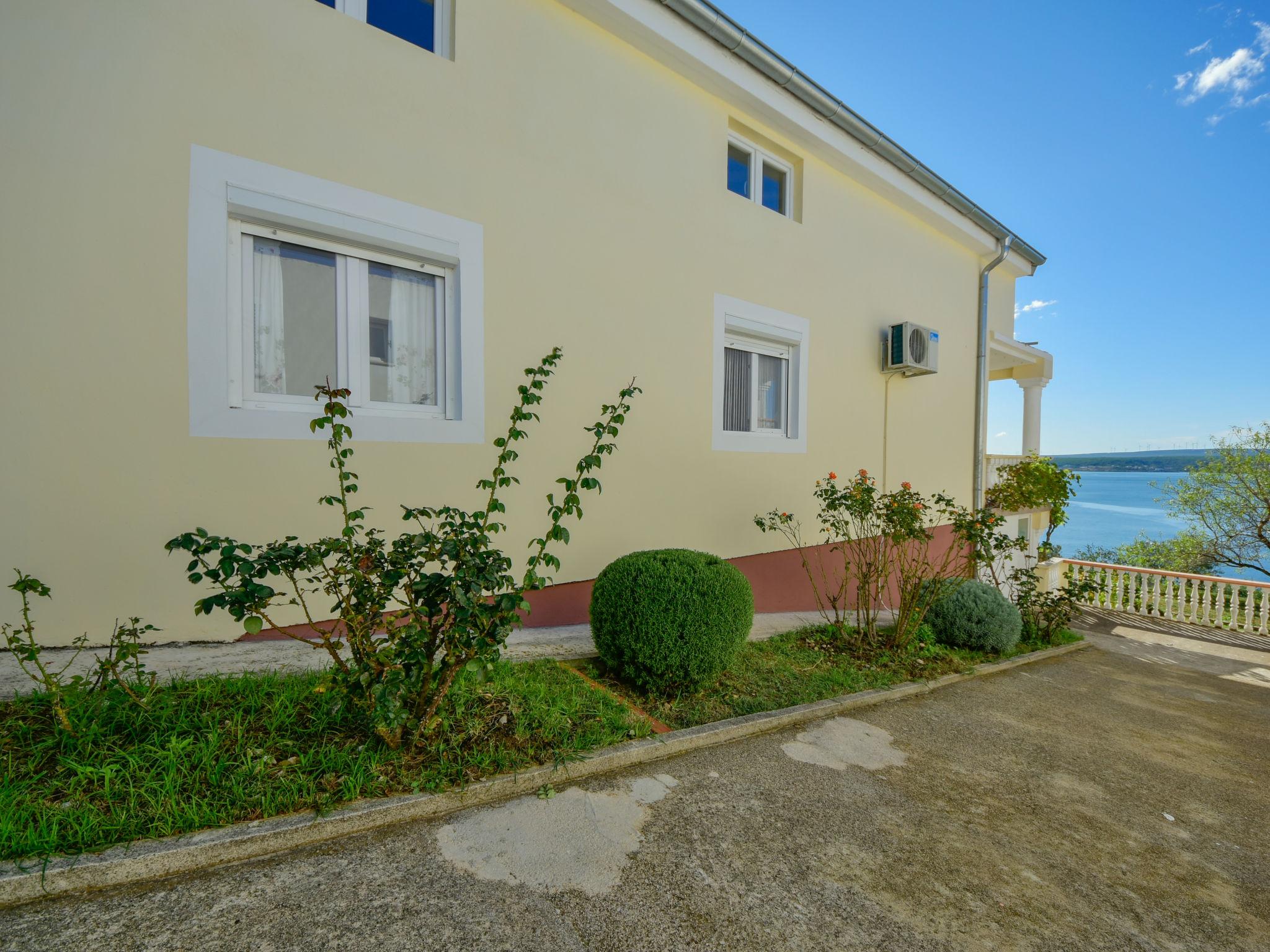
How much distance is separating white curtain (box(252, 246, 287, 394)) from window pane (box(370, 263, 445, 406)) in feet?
1.73

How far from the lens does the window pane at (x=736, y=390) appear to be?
5891mm

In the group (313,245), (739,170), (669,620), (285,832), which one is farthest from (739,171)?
(285,832)

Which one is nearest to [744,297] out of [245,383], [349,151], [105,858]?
[349,151]

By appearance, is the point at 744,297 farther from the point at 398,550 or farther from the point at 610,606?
the point at 398,550

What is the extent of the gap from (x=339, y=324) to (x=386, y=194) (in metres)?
0.93

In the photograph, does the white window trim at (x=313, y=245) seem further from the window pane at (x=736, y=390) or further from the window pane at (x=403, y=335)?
the window pane at (x=736, y=390)

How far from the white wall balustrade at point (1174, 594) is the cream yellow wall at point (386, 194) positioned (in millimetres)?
7796

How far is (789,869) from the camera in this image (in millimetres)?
2045

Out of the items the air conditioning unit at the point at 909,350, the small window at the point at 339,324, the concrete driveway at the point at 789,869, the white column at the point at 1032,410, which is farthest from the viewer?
the white column at the point at 1032,410

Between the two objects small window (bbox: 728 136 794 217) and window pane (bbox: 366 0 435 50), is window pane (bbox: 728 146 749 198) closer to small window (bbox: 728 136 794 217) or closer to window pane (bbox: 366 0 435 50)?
small window (bbox: 728 136 794 217)

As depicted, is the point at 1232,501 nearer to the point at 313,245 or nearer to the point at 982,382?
the point at 982,382

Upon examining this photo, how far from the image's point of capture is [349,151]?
3598mm

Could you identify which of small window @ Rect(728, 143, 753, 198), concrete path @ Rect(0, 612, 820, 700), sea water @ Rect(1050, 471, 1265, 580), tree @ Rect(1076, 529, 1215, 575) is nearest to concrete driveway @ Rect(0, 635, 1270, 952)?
concrete path @ Rect(0, 612, 820, 700)

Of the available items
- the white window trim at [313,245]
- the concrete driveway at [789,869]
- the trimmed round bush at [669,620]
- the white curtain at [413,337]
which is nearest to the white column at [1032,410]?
the concrete driveway at [789,869]
